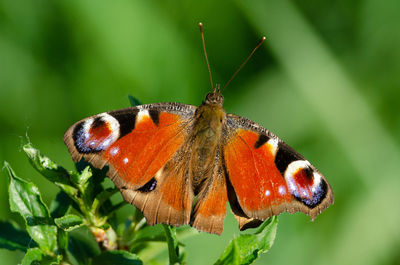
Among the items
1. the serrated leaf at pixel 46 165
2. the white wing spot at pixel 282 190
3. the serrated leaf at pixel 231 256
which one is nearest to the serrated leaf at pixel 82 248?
the serrated leaf at pixel 46 165

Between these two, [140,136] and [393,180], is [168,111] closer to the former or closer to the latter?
[140,136]

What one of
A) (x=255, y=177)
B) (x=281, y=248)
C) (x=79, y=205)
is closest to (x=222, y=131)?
(x=255, y=177)

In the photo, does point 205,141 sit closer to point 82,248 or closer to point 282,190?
point 282,190

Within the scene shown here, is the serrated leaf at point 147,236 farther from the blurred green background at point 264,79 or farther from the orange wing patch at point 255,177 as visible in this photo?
the blurred green background at point 264,79

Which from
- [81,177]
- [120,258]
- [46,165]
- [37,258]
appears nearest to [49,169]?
[46,165]

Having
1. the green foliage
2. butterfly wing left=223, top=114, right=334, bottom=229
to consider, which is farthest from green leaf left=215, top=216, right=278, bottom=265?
butterfly wing left=223, top=114, right=334, bottom=229
